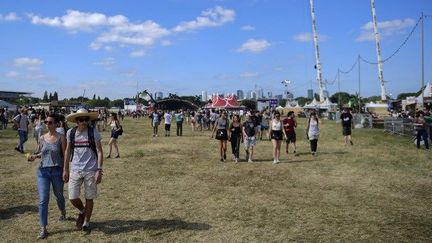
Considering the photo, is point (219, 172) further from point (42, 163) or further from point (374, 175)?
point (42, 163)

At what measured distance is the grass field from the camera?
21.2ft

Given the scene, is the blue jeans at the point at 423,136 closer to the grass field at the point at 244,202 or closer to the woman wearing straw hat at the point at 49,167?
the grass field at the point at 244,202

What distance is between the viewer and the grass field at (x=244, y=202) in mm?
6461

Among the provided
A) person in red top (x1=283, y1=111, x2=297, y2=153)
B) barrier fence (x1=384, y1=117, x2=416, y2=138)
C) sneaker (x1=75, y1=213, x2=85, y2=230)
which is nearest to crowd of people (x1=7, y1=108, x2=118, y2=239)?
sneaker (x1=75, y1=213, x2=85, y2=230)

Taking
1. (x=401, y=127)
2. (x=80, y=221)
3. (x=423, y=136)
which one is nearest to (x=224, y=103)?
(x=401, y=127)

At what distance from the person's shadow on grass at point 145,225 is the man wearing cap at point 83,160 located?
523 millimetres

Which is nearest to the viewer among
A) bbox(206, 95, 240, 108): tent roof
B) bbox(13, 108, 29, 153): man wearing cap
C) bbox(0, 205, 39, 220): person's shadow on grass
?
bbox(0, 205, 39, 220): person's shadow on grass

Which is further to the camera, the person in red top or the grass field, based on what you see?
the person in red top

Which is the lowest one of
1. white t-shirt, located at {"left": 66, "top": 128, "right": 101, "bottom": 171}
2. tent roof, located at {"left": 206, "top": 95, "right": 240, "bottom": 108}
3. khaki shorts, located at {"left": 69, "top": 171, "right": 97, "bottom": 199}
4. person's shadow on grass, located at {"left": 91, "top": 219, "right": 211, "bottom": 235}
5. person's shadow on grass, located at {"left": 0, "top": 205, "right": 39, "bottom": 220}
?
person's shadow on grass, located at {"left": 91, "top": 219, "right": 211, "bottom": 235}

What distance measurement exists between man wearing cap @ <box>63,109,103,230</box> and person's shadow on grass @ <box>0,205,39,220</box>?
1.99 m

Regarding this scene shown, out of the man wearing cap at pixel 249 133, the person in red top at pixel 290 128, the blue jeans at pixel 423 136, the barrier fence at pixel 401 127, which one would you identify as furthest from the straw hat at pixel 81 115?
the barrier fence at pixel 401 127

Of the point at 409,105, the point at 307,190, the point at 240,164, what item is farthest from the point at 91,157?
the point at 409,105

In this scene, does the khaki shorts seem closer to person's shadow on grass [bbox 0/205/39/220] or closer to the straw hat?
the straw hat

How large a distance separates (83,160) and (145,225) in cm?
150
